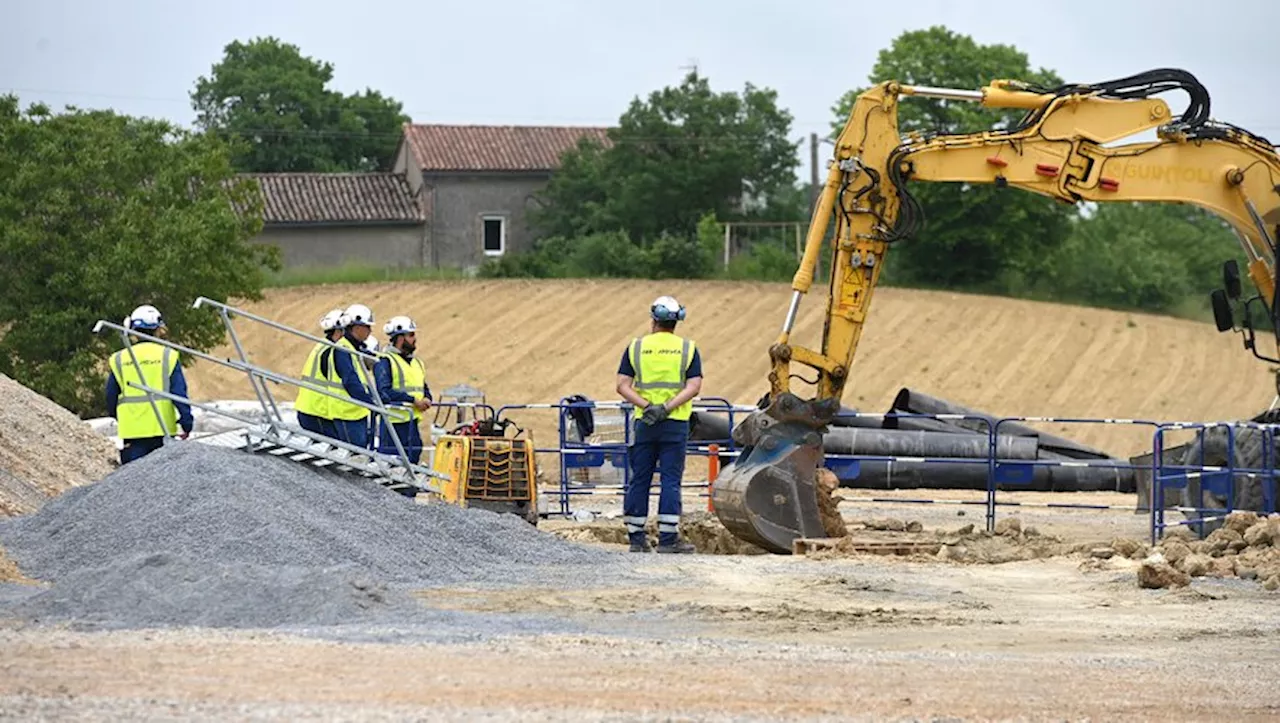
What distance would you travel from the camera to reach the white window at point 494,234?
2534 inches

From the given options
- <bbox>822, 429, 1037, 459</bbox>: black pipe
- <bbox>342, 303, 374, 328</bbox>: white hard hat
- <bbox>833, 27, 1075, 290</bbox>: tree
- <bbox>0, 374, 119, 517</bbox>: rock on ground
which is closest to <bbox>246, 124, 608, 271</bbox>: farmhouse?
<bbox>833, 27, 1075, 290</bbox>: tree

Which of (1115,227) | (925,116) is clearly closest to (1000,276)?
(925,116)

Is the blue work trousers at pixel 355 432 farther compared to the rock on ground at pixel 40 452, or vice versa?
the rock on ground at pixel 40 452

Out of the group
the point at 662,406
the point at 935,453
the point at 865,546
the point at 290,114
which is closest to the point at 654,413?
the point at 662,406

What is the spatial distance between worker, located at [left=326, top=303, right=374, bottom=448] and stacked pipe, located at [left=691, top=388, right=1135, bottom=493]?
21.9ft

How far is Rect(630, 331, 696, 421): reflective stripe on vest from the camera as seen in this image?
17.3 m

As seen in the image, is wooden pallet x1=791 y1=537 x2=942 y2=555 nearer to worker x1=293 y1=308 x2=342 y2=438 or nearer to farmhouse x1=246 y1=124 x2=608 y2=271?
worker x1=293 y1=308 x2=342 y2=438

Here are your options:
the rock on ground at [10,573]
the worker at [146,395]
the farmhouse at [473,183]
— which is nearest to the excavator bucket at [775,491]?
the worker at [146,395]

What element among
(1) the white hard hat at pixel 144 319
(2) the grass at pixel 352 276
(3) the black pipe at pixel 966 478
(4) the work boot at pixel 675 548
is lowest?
(3) the black pipe at pixel 966 478

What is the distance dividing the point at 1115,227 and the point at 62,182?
38.3m

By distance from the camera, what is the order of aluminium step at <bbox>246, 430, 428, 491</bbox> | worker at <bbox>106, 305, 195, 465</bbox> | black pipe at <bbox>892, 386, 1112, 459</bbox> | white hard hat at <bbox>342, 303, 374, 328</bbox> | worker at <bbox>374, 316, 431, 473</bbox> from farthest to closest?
black pipe at <bbox>892, 386, 1112, 459</bbox> → worker at <bbox>374, 316, 431, 473</bbox> → white hard hat at <bbox>342, 303, 374, 328</bbox> → worker at <bbox>106, 305, 195, 465</bbox> → aluminium step at <bbox>246, 430, 428, 491</bbox>

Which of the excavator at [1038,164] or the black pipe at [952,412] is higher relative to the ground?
the excavator at [1038,164]

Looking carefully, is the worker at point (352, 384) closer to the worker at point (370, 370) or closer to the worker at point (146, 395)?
the worker at point (370, 370)

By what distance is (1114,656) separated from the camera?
37.5ft
